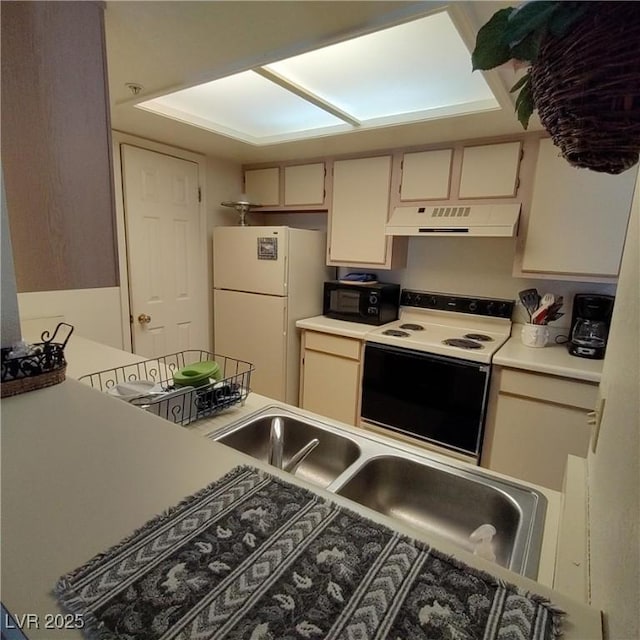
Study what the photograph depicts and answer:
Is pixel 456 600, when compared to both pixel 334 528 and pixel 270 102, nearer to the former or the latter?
pixel 334 528

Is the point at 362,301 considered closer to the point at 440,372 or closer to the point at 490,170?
the point at 440,372

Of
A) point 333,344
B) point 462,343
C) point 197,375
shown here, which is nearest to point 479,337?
point 462,343

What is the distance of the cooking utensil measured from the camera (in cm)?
230

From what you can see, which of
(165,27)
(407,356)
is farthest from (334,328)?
(165,27)

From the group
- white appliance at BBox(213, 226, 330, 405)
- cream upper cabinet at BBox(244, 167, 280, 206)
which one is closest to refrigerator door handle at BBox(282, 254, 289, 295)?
white appliance at BBox(213, 226, 330, 405)

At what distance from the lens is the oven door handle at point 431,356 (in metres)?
2.05

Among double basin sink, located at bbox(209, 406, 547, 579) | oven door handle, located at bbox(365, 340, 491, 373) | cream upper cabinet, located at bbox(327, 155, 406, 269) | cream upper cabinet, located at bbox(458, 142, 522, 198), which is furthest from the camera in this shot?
cream upper cabinet, located at bbox(327, 155, 406, 269)

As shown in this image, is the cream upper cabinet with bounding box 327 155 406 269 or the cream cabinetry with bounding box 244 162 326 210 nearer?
the cream upper cabinet with bounding box 327 155 406 269

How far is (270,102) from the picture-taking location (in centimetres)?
210

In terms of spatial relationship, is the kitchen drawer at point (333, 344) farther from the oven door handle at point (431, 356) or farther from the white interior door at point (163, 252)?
the white interior door at point (163, 252)

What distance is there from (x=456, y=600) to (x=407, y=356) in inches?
72.4

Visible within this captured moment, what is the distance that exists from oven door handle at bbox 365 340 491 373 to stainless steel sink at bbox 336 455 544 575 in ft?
3.66

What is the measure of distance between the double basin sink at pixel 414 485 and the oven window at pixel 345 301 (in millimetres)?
1576

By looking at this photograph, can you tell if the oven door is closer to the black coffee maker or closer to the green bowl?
the black coffee maker
